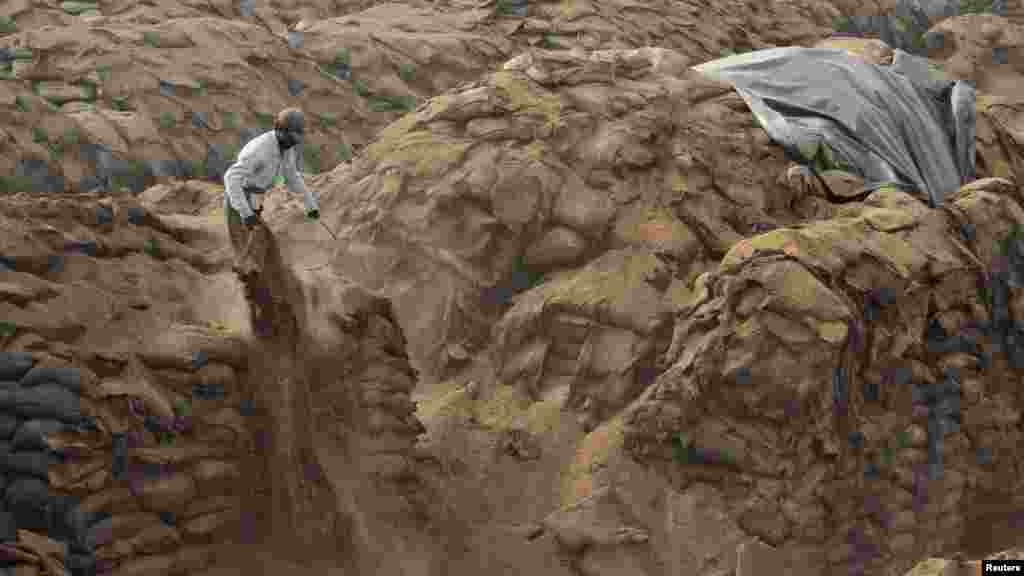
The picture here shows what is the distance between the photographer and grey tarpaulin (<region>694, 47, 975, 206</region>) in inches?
650

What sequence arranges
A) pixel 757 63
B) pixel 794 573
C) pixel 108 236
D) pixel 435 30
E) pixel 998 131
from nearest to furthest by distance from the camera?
pixel 108 236 < pixel 794 573 < pixel 757 63 < pixel 998 131 < pixel 435 30

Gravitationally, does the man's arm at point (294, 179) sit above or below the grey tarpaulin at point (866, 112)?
above

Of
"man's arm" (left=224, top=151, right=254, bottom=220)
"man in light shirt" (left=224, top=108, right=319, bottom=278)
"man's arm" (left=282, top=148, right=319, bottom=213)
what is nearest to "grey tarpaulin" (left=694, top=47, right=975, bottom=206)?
"man's arm" (left=282, top=148, right=319, bottom=213)

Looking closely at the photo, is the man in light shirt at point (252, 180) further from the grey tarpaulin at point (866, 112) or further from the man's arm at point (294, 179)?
the grey tarpaulin at point (866, 112)

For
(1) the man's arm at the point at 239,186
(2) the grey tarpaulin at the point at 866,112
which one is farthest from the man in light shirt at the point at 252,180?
(2) the grey tarpaulin at the point at 866,112

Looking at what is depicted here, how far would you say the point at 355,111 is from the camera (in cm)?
2142

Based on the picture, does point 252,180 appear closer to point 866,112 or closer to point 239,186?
point 239,186

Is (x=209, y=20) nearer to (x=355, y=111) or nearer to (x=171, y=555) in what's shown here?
(x=355, y=111)

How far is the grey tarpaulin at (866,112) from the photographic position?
16.5 meters

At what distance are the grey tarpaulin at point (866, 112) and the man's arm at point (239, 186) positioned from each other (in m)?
6.46

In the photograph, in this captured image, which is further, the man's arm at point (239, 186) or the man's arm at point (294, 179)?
the man's arm at point (294, 179)

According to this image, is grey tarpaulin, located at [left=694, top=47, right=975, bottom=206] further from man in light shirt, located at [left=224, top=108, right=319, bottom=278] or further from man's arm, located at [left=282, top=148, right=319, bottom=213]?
man in light shirt, located at [left=224, top=108, right=319, bottom=278]

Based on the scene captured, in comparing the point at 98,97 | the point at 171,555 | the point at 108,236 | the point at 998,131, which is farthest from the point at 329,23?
the point at 171,555

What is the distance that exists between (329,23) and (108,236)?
1192 cm
